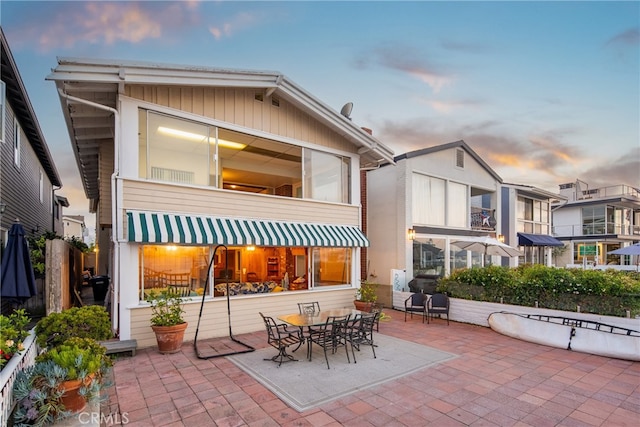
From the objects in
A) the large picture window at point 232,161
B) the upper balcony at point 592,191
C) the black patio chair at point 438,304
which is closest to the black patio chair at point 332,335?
the black patio chair at point 438,304

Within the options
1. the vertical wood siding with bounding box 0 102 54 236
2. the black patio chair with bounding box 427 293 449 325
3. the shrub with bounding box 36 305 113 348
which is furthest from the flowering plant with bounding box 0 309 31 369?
the black patio chair with bounding box 427 293 449 325

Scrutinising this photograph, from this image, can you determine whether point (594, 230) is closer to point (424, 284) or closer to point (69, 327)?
point (424, 284)

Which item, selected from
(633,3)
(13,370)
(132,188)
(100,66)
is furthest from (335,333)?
(633,3)

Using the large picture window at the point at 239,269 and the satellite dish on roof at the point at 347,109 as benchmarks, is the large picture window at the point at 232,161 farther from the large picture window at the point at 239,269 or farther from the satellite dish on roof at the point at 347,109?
the large picture window at the point at 239,269

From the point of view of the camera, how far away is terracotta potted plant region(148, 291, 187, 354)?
25.5ft

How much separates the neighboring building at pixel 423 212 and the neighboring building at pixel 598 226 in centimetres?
2000

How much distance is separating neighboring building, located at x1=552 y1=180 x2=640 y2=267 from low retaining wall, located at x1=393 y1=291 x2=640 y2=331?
2546 centimetres

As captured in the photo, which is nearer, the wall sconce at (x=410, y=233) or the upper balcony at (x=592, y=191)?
the wall sconce at (x=410, y=233)

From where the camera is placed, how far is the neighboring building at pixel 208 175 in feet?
27.1

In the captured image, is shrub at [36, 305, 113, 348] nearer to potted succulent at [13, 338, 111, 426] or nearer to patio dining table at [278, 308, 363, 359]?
potted succulent at [13, 338, 111, 426]

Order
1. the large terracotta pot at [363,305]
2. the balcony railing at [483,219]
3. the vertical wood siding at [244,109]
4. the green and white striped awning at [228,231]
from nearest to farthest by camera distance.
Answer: the green and white striped awning at [228,231] → the vertical wood siding at [244,109] → the large terracotta pot at [363,305] → the balcony railing at [483,219]

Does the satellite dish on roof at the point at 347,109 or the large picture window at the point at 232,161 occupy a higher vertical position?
the satellite dish on roof at the point at 347,109

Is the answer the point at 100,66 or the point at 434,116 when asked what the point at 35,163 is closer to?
the point at 100,66

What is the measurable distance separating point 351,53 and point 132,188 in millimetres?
9967
